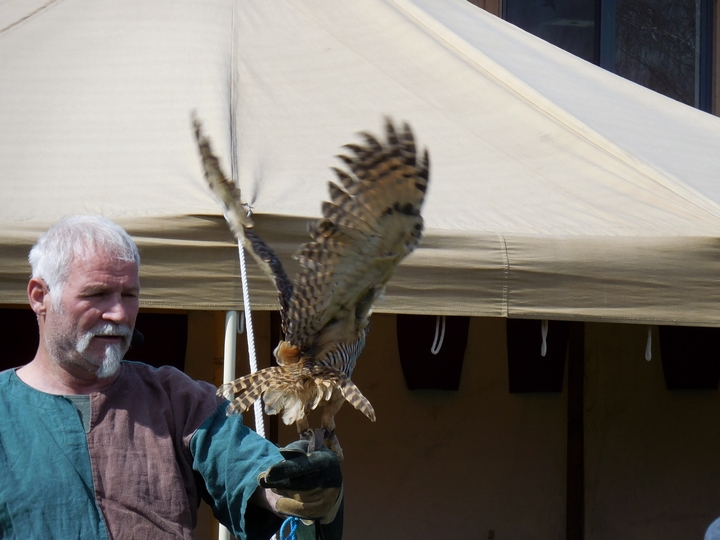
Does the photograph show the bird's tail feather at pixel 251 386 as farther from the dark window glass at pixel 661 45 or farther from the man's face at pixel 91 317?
the dark window glass at pixel 661 45

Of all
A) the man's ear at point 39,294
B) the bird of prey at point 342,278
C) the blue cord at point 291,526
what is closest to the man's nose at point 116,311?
the man's ear at point 39,294

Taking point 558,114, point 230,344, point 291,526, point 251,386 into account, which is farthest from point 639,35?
point 291,526

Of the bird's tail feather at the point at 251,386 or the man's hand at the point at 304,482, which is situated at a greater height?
the bird's tail feather at the point at 251,386

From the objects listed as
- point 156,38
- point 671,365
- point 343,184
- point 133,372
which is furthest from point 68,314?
point 671,365

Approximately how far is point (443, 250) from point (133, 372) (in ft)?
4.17

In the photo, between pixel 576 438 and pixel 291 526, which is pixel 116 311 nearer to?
pixel 291 526

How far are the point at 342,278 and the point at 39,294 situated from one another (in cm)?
79

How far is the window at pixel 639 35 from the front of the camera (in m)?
7.44

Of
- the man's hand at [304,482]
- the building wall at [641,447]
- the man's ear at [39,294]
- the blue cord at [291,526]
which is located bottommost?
the building wall at [641,447]

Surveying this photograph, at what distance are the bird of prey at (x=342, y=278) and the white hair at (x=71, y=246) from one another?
1.53ft

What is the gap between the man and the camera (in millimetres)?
1696

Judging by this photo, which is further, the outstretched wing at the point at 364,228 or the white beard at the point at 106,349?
the outstretched wing at the point at 364,228

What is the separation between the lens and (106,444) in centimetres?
177

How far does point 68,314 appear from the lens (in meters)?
1.76
